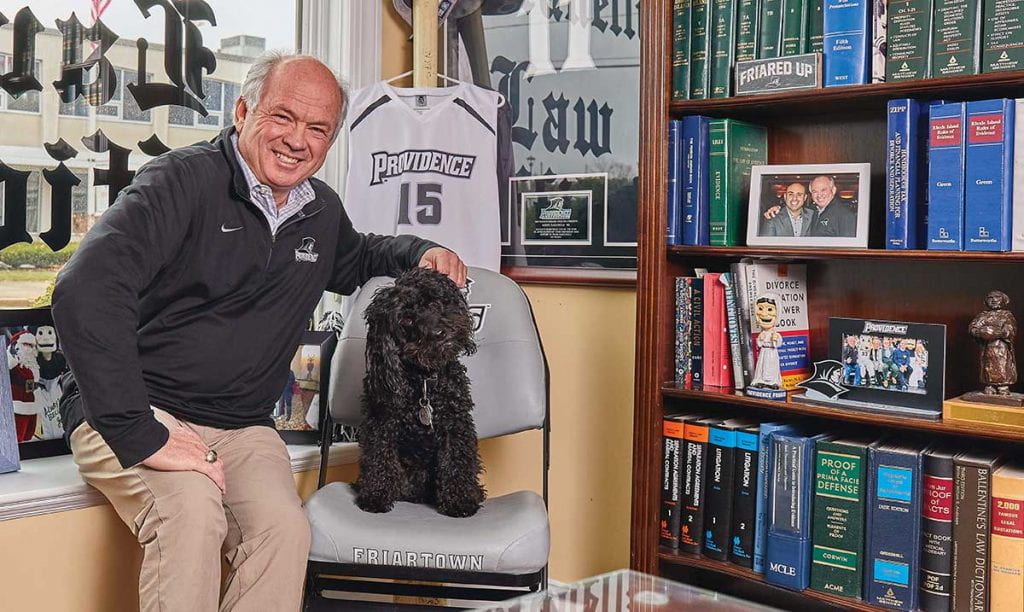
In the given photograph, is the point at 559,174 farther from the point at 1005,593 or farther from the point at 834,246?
the point at 1005,593

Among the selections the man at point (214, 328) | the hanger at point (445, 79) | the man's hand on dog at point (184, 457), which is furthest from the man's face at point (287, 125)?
the hanger at point (445, 79)

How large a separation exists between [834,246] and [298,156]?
3.97 feet

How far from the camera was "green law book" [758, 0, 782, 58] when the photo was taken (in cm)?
211

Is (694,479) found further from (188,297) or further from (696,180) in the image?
(188,297)

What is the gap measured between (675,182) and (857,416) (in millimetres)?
681

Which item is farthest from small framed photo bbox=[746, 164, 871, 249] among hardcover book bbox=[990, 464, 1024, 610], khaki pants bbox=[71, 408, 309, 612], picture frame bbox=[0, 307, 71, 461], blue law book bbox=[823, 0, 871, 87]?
picture frame bbox=[0, 307, 71, 461]

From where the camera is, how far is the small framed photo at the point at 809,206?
2.08 meters

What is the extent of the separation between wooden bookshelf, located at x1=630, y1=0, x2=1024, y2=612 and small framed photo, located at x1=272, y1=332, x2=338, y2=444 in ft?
3.08

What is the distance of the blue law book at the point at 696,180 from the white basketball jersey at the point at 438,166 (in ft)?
2.29

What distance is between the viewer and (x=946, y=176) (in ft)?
6.24

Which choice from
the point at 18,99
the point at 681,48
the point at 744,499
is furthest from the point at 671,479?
the point at 18,99

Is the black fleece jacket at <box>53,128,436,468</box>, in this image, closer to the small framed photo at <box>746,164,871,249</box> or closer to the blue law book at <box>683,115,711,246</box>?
the blue law book at <box>683,115,711,246</box>

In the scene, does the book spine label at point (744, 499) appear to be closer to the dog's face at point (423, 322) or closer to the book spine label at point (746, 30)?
the dog's face at point (423, 322)

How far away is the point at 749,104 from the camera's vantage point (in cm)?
217
